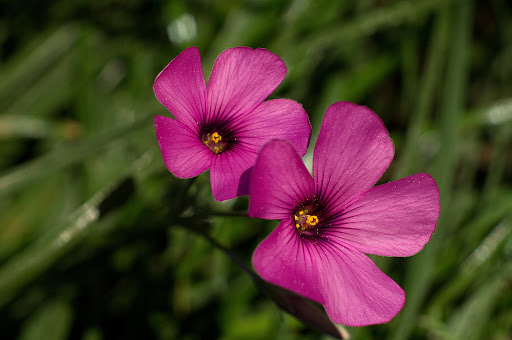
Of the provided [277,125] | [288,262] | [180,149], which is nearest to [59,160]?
[180,149]

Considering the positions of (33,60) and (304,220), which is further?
(33,60)

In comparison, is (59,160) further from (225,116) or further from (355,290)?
(355,290)

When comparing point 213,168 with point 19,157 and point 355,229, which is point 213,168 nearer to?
point 355,229

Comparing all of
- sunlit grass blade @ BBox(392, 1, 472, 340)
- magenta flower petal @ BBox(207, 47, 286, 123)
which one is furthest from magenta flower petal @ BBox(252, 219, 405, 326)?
sunlit grass blade @ BBox(392, 1, 472, 340)

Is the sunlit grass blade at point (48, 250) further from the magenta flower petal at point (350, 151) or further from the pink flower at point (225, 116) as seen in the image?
the magenta flower petal at point (350, 151)

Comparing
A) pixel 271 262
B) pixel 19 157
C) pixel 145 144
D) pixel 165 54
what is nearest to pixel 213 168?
pixel 271 262

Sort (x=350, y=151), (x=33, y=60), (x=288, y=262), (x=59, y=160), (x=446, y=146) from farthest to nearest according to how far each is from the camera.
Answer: (x=33, y=60)
(x=446, y=146)
(x=59, y=160)
(x=350, y=151)
(x=288, y=262)

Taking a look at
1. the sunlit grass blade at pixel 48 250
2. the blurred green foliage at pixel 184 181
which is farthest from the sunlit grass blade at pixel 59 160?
the sunlit grass blade at pixel 48 250
